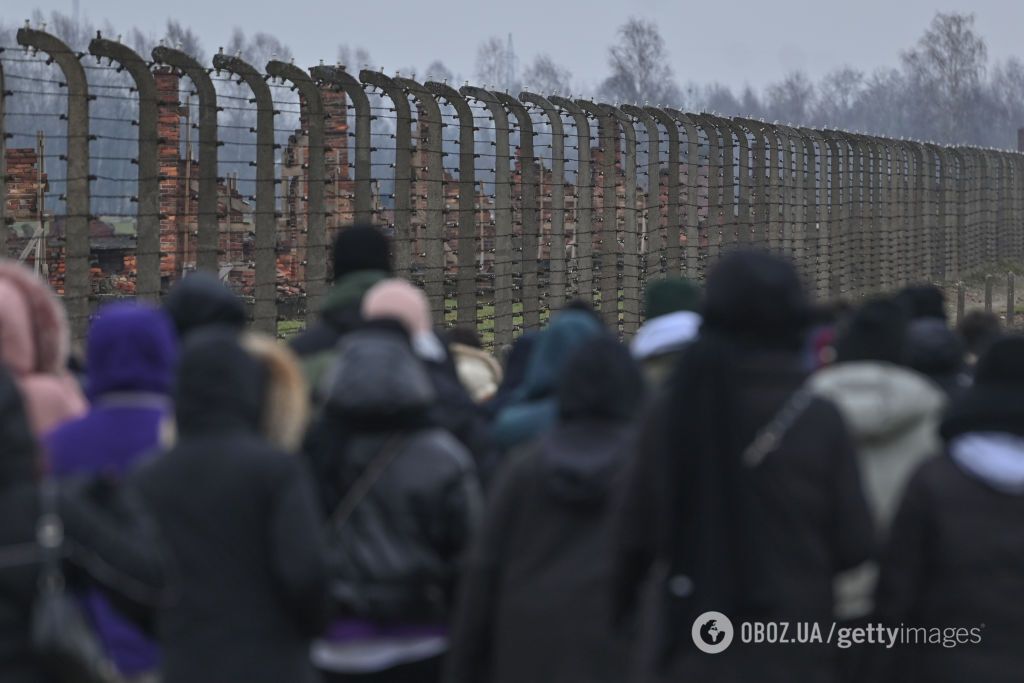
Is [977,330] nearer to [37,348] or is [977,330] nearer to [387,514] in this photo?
[387,514]

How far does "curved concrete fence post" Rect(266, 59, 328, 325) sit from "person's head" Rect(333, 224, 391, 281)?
4.97 meters

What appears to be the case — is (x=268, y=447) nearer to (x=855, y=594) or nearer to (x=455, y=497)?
(x=455, y=497)

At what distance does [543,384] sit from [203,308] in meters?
1.08

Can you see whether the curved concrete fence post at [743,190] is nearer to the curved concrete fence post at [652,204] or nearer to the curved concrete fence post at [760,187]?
the curved concrete fence post at [760,187]

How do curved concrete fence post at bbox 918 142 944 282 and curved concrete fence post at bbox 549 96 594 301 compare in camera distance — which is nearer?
curved concrete fence post at bbox 549 96 594 301

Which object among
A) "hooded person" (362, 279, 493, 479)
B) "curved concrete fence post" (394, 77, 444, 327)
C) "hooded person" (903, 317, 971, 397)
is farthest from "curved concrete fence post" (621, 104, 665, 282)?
"hooded person" (362, 279, 493, 479)

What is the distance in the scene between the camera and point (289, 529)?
15.1ft

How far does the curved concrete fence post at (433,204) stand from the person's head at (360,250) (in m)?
6.21

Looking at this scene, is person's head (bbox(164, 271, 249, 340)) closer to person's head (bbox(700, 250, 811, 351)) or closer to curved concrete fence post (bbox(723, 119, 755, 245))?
person's head (bbox(700, 250, 811, 351))

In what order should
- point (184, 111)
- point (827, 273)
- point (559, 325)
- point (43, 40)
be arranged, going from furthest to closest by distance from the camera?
point (827, 273), point (184, 111), point (43, 40), point (559, 325)

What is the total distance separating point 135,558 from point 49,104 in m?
120

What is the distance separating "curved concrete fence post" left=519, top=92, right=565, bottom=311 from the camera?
50.1 feet

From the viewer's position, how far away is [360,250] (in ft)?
23.2

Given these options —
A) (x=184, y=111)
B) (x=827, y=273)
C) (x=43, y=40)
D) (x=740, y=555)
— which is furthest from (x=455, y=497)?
(x=827, y=273)
